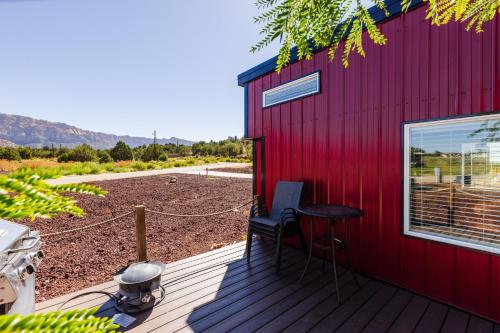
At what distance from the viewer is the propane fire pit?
2439 millimetres

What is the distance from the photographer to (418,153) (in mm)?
2838

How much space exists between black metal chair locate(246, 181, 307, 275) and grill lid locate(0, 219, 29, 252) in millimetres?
2572

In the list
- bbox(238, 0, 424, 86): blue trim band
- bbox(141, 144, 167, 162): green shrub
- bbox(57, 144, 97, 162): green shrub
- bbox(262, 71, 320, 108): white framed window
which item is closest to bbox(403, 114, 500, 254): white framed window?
bbox(238, 0, 424, 86): blue trim band

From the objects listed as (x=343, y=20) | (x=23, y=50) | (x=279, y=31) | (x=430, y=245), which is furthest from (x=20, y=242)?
(x=23, y=50)

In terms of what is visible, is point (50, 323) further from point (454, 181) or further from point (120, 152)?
point (120, 152)

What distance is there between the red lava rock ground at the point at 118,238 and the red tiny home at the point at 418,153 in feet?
8.58

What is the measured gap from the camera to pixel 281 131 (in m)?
4.52

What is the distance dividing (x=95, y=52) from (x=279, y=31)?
706 inches

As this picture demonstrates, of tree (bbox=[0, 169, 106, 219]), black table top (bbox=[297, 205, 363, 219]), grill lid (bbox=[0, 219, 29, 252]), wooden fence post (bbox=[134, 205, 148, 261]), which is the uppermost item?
tree (bbox=[0, 169, 106, 219])

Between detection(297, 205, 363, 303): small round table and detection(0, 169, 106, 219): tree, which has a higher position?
detection(0, 169, 106, 219): tree

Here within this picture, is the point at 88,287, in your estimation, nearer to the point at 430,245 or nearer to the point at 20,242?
the point at 20,242

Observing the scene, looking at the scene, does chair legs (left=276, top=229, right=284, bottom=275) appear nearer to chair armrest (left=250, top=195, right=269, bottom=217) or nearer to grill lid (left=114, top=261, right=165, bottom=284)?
chair armrest (left=250, top=195, right=269, bottom=217)

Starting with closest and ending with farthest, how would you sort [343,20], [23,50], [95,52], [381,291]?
[343,20], [381,291], [23,50], [95,52]

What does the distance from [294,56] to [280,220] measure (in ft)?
8.61
